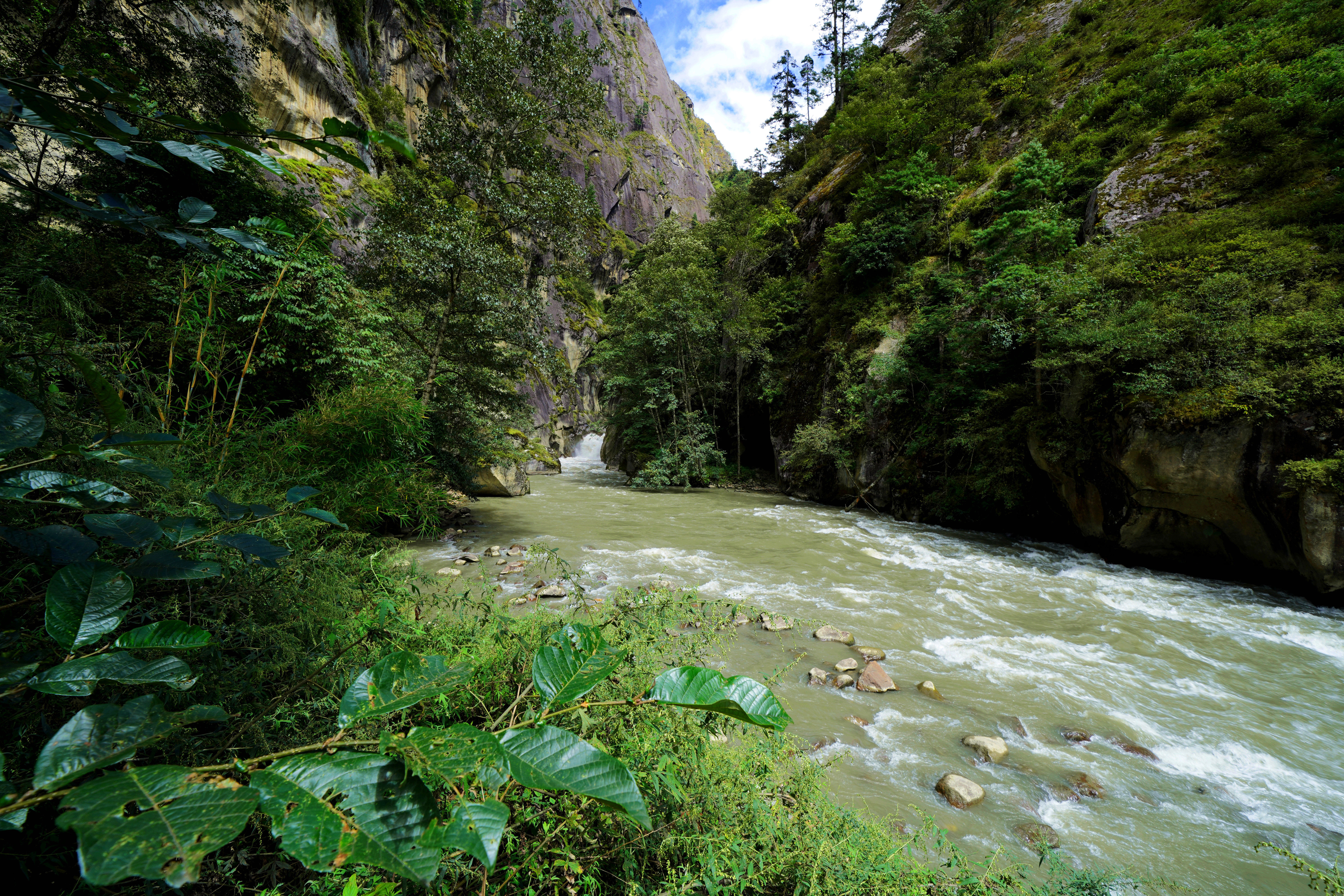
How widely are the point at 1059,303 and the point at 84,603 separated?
1066cm

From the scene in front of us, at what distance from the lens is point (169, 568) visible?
67cm

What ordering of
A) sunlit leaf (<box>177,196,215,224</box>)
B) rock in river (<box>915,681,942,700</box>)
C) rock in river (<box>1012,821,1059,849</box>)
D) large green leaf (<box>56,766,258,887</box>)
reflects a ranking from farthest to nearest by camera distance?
1. rock in river (<box>915,681,942,700</box>)
2. rock in river (<box>1012,821,1059,849</box>)
3. sunlit leaf (<box>177,196,215,224</box>)
4. large green leaf (<box>56,766,258,887</box>)

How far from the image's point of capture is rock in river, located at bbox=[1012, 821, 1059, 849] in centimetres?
252

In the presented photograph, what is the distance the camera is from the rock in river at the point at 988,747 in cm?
324

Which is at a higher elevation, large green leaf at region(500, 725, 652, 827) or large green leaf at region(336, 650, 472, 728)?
large green leaf at region(336, 650, 472, 728)

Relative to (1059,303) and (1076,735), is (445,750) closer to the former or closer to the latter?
(1076,735)

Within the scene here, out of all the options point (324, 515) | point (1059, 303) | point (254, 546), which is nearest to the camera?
point (254, 546)

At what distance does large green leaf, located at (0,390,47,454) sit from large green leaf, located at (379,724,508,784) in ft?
2.05

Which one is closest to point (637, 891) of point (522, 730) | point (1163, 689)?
point (522, 730)

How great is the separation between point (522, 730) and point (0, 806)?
0.39m

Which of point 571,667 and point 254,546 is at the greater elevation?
point 254,546

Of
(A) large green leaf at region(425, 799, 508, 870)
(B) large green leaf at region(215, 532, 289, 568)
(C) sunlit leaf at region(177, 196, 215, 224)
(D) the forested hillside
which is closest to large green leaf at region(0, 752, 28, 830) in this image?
(A) large green leaf at region(425, 799, 508, 870)

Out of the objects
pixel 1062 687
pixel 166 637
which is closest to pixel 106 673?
pixel 166 637

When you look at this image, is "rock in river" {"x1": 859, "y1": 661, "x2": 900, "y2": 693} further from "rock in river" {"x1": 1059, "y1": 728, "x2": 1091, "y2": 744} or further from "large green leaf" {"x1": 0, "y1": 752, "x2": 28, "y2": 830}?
"large green leaf" {"x1": 0, "y1": 752, "x2": 28, "y2": 830}
